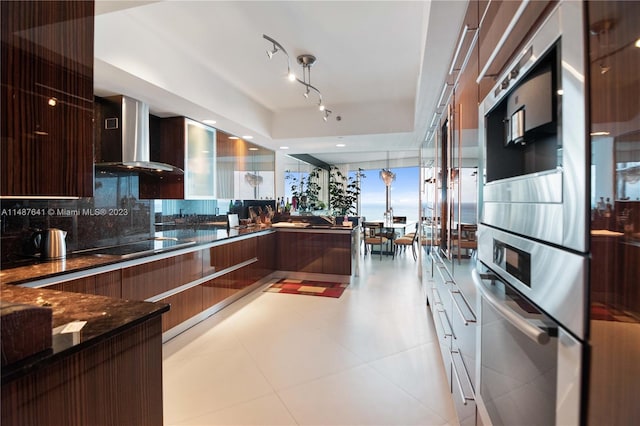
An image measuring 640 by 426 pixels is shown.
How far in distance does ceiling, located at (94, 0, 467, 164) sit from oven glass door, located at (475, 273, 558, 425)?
1607 millimetres

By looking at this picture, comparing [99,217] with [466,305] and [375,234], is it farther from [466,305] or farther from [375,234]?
[375,234]

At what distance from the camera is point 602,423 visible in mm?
626

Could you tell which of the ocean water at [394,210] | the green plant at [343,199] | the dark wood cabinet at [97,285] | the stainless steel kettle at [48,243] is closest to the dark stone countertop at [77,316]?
the dark wood cabinet at [97,285]

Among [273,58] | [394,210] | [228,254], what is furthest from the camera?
[394,210]

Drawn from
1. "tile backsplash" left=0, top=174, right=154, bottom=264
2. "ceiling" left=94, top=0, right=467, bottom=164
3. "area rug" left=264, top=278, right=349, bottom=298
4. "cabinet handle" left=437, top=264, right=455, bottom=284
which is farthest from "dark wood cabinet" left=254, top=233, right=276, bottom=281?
"cabinet handle" left=437, top=264, right=455, bottom=284

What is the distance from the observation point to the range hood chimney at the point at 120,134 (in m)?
2.94

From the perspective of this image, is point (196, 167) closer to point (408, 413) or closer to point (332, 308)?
point (332, 308)

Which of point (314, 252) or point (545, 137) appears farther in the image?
point (314, 252)

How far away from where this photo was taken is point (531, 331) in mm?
765

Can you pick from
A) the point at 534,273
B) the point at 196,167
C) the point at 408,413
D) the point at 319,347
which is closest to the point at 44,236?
the point at 196,167

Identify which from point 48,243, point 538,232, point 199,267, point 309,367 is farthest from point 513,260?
point 199,267

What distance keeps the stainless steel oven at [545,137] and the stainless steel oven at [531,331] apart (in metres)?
0.07

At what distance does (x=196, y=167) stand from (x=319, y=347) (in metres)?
2.65

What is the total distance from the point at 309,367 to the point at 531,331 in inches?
79.9
